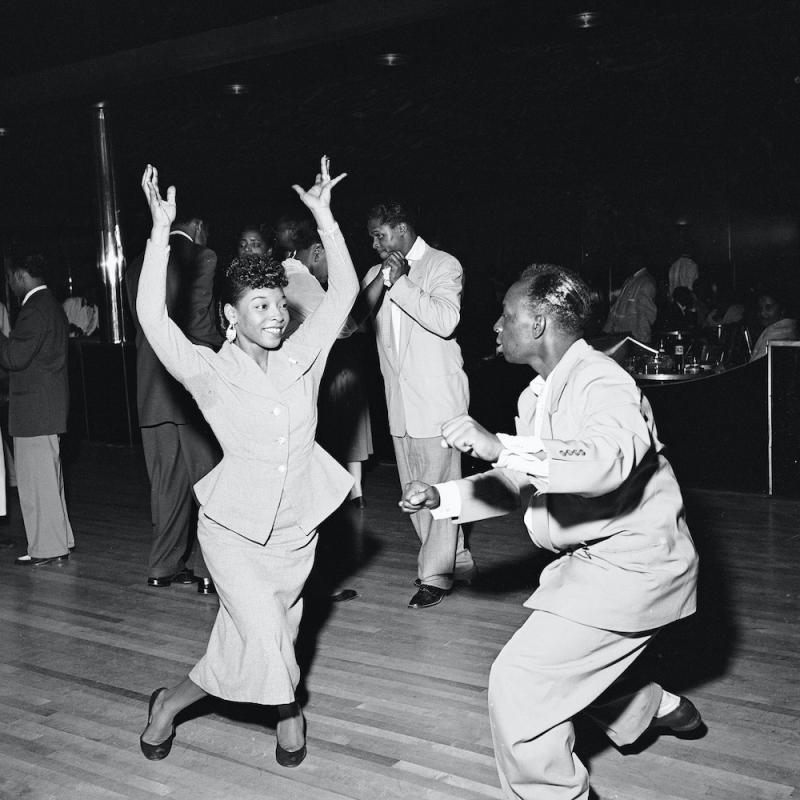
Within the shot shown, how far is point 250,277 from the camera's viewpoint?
9.82ft

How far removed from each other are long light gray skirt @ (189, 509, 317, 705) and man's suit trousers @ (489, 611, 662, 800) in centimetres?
81

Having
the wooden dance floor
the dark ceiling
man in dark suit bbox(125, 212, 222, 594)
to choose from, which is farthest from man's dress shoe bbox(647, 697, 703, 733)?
the dark ceiling

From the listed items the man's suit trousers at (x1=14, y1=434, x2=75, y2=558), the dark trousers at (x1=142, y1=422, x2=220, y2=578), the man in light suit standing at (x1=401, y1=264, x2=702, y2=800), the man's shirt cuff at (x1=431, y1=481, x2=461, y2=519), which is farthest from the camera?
the man's suit trousers at (x1=14, y1=434, x2=75, y2=558)

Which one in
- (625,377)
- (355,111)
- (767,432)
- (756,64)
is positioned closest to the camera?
(625,377)

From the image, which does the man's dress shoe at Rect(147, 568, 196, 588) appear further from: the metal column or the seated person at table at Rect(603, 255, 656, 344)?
the seated person at table at Rect(603, 255, 656, 344)

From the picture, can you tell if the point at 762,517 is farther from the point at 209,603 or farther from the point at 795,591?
the point at 209,603

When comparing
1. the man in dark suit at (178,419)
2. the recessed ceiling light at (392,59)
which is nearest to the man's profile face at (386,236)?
the man in dark suit at (178,419)

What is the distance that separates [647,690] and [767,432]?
12.7 ft

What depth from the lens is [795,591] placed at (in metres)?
4.44

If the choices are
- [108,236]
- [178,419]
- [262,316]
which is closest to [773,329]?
[178,419]

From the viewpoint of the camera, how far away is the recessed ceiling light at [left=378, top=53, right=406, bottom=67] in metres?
7.85

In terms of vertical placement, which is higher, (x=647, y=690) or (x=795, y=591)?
(x=647, y=690)

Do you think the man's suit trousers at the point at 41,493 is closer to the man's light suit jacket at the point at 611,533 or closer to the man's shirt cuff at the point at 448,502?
the man's shirt cuff at the point at 448,502

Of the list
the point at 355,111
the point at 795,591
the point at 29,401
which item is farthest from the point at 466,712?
the point at 355,111
